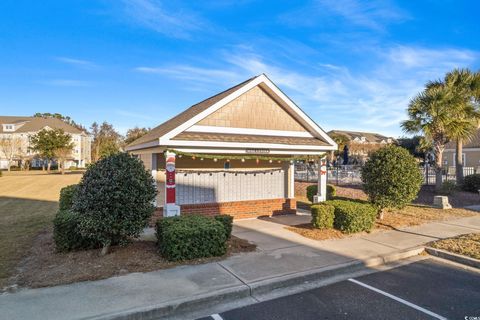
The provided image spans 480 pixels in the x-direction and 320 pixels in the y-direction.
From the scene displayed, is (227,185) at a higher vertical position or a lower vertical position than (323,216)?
higher

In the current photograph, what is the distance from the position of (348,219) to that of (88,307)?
22.4 feet

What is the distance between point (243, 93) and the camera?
10.7 metres

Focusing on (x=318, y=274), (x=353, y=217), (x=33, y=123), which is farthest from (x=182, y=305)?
(x=33, y=123)

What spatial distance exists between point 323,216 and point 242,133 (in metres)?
3.94

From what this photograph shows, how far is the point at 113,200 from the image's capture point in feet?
20.2

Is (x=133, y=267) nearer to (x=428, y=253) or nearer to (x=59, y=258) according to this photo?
(x=59, y=258)

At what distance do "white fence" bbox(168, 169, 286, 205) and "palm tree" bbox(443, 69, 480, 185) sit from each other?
11256mm

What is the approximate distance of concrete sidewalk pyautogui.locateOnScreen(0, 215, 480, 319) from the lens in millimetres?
4277

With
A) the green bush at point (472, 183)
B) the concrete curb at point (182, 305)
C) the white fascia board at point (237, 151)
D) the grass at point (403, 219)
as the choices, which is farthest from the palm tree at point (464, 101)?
the concrete curb at point (182, 305)

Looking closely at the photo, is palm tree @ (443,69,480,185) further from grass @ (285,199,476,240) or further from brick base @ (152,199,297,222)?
brick base @ (152,199,297,222)

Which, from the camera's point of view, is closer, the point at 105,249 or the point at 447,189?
the point at 105,249

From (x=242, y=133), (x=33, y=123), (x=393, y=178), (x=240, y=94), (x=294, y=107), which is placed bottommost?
(x=393, y=178)

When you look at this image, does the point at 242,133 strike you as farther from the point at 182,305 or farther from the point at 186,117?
the point at 182,305

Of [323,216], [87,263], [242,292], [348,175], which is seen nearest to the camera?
[242,292]
